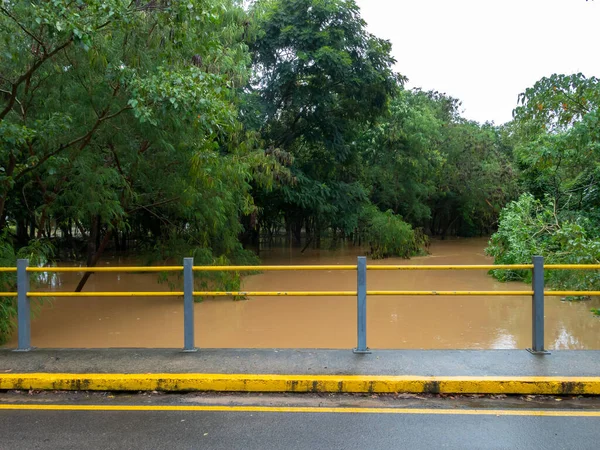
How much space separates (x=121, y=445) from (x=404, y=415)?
2.43 metres

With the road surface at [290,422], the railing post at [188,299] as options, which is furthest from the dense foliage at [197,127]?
the road surface at [290,422]

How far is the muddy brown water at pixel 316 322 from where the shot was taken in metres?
11.1

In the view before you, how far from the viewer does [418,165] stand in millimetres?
31844

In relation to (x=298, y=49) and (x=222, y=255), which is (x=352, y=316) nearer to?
(x=222, y=255)

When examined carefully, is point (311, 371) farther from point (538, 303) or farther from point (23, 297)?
point (23, 297)

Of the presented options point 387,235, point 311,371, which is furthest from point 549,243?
point 311,371

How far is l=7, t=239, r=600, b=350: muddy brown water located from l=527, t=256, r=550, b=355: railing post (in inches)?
159

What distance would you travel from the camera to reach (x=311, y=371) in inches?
229

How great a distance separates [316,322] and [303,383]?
7.45m

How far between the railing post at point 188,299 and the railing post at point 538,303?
3.91 m

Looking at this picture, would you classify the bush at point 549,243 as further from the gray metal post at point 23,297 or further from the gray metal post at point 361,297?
the gray metal post at point 23,297

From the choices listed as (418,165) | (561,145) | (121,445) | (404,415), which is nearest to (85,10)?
(121,445)

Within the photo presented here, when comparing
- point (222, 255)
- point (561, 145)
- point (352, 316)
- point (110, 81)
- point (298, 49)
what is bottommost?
Answer: point (352, 316)

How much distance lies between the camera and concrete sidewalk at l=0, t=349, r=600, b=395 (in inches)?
214
